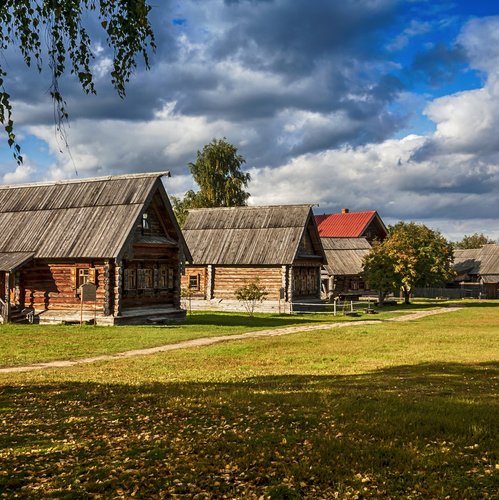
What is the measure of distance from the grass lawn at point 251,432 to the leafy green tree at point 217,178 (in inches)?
2226

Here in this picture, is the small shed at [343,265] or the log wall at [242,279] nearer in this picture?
the log wall at [242,279]

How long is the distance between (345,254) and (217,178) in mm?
19021

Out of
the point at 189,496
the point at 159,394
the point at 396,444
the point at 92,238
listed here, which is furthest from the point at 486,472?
the point at 92,238

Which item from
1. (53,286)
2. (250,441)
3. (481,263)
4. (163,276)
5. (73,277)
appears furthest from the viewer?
(481,263)

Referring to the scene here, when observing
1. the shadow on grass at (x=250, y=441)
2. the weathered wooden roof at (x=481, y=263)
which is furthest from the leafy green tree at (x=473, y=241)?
the shadow on grass at (x=250, y=441)

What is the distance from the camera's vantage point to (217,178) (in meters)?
73.3

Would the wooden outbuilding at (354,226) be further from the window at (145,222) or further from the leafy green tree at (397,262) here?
the window at (145,222)

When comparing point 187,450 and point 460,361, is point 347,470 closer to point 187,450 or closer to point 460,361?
point 187,450

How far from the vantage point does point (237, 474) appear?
24.1 feet

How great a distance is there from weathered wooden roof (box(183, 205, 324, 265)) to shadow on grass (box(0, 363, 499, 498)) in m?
32.0

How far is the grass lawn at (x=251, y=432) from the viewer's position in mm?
7000

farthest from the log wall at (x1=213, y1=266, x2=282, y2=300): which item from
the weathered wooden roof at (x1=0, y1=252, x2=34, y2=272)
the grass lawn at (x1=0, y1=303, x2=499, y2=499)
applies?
the grass lawn at (x1=0, y1=303, x2=499, y2=499)

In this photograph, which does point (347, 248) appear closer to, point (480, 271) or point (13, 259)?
point (480, 271)

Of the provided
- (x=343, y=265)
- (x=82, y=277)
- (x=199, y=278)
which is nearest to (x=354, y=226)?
(x=343, y=265)
